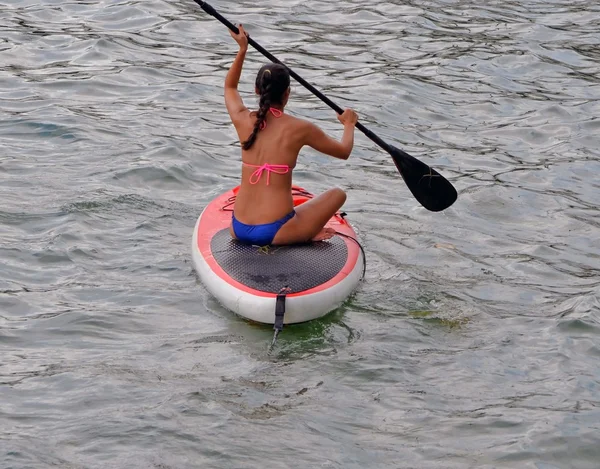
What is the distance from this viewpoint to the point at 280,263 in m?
6.38

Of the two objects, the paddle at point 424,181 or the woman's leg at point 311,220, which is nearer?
the woman's leg at point 311,220

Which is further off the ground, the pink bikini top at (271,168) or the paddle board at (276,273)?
the pink bikini top at (271,168)

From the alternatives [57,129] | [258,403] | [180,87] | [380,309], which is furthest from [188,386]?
[180,87]

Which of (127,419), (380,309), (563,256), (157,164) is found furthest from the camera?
(157,164)

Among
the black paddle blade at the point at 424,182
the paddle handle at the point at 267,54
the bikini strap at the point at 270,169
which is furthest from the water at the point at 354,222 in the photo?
the paddle handle at the point at 267,54

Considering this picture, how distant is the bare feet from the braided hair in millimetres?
760

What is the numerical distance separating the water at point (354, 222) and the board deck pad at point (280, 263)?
26 centimetres

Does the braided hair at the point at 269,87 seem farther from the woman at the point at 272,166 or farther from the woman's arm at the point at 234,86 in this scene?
the woman's arm at the point at 234,86

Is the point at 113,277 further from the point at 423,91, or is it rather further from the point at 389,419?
the point at 423,91

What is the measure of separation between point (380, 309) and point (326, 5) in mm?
8131

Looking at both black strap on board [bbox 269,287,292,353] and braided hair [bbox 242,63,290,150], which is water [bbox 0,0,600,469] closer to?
black strap on board [bbox 269,287,292,353]

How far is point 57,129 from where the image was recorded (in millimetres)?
9695

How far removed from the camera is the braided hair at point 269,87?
6.35 meters

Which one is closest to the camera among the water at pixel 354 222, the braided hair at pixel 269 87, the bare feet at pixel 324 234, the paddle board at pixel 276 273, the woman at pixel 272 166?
the water at pixel 354 222
